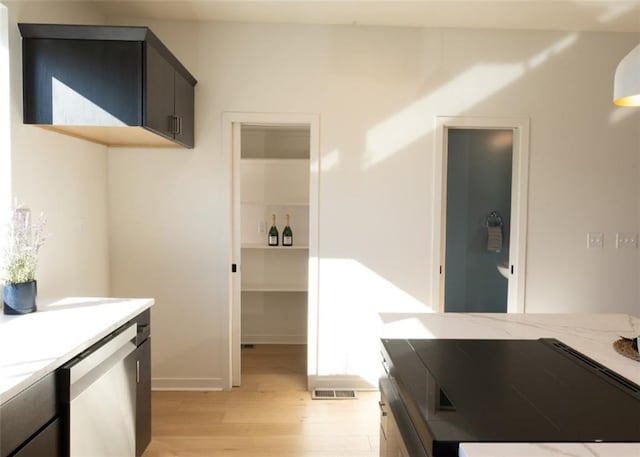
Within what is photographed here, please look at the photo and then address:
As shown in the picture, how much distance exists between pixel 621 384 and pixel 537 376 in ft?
0.74

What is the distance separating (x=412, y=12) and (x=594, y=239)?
2.17m

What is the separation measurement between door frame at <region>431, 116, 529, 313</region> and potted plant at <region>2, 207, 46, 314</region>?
99.8 inches

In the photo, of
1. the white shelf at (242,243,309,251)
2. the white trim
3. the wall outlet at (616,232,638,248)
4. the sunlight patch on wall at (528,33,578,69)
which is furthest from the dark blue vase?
the wall outlet at (616,232,638,248)

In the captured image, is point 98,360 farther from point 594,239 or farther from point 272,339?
point 594,239

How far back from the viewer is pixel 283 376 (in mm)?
3652

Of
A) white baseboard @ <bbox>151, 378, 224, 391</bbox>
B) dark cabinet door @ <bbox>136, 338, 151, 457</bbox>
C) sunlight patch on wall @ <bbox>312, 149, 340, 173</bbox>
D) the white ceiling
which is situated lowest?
white baseboard @ <bbox>151, 378, 224, 391</bbox>

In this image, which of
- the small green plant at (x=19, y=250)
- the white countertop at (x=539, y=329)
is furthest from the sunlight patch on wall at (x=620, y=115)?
the small green plant at (x=19, y=250)

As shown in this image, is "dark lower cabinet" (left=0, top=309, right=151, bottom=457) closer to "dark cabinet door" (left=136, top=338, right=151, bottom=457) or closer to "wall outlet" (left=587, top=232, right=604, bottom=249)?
"dark cabinet door" (left=136, top=338, right=151, bottom=457)

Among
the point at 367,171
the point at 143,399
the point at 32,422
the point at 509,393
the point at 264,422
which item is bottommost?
the point at 264,422

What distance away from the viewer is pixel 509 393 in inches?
49.8

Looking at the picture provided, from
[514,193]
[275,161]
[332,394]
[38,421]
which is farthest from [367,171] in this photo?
[38,421]

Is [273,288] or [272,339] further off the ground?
[273,288]

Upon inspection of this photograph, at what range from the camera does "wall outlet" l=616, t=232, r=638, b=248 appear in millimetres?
3416

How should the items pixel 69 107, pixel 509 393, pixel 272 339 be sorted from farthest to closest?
pixel 272 339
pixel 69 107
pixel 509 393
